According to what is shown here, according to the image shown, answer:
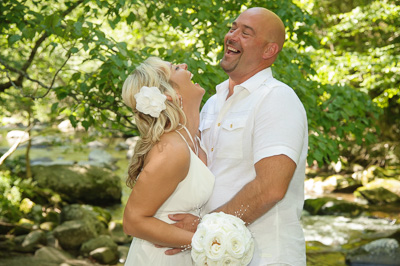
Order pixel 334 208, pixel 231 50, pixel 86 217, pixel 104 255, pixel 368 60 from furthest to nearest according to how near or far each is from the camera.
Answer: pixel 334 208
pixel 368 60
pixel 86 217
pixel 104 255
pixel 231 50

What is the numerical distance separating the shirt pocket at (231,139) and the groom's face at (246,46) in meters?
0.34

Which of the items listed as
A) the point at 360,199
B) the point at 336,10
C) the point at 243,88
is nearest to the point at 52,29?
the point at 243,88

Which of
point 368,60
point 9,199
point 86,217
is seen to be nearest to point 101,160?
point 9,199

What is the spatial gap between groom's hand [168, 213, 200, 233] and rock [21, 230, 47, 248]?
20.4 feet

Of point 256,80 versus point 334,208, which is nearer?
point 256,80

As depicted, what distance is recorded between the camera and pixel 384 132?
16.1 meters

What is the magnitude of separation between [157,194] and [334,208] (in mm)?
10376

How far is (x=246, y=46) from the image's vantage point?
266 centimetres

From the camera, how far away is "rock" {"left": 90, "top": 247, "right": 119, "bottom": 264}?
7814 mm

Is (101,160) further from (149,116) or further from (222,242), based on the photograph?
(222,242)

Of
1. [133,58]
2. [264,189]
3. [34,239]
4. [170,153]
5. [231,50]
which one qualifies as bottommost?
[34,239]

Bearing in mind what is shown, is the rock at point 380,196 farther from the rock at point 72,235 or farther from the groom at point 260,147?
the groom at point 260,147

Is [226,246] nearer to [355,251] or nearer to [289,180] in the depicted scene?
[289,180]

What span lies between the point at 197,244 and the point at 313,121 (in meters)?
3.31
